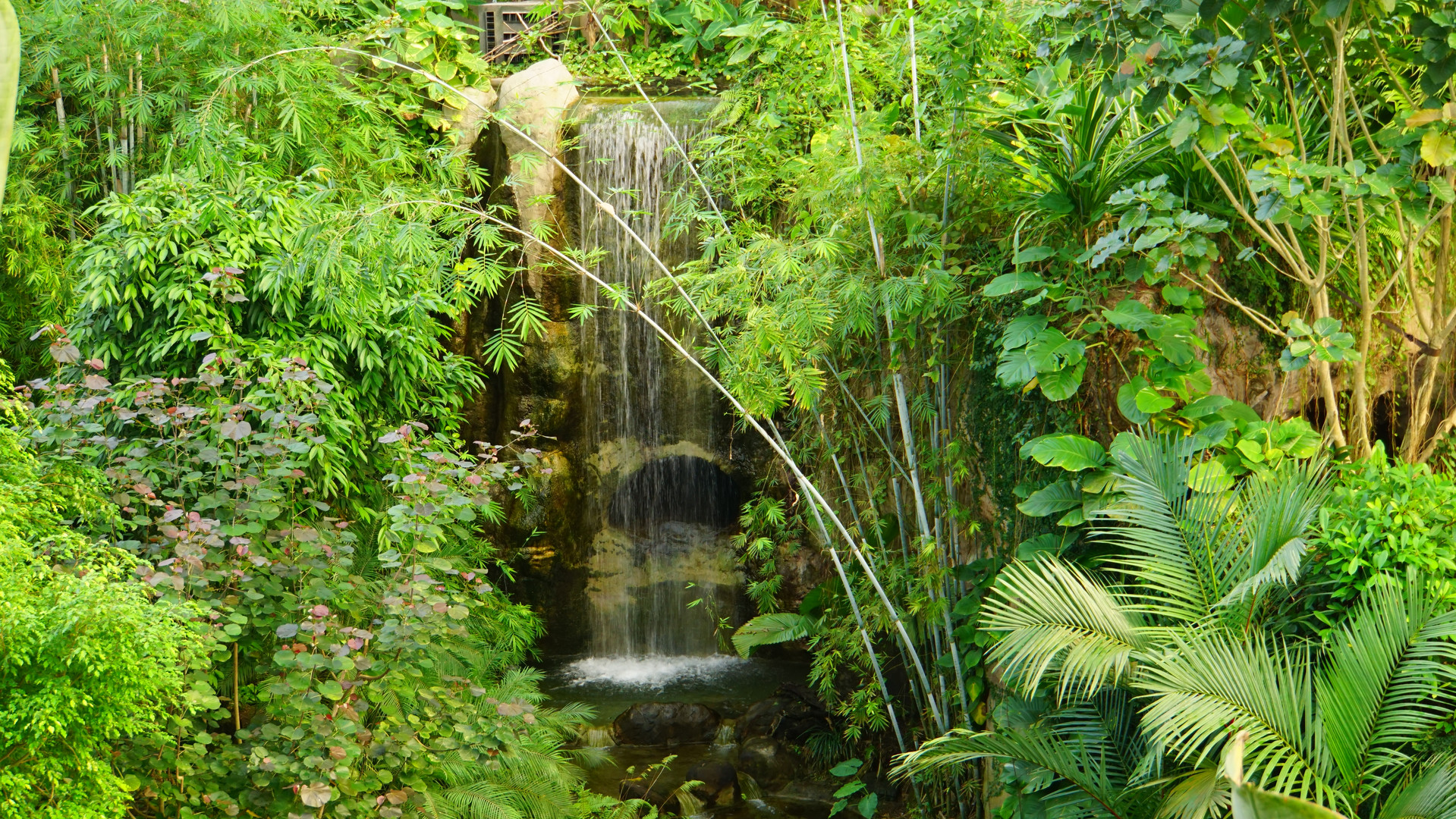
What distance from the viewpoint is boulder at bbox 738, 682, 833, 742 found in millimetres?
5766

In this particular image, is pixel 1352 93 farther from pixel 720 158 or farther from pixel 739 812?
pixel 739 812

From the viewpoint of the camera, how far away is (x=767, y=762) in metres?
5.63

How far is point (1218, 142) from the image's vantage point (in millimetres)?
3186

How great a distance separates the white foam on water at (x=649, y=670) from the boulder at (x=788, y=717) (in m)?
1.09

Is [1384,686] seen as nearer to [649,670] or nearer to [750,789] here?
[750,789]

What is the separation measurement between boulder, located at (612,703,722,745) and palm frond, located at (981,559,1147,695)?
3.17 meters

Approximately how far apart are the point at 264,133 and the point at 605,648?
13.7 feet

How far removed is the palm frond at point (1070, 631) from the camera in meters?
2.98

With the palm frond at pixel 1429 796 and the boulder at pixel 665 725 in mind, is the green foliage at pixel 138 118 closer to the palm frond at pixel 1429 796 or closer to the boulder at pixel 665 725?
the boulder at pixel 665 725

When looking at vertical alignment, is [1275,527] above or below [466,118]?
below

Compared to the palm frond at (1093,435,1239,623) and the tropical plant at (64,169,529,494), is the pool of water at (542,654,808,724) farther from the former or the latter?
the palm frond at (1093,435,1239,623)

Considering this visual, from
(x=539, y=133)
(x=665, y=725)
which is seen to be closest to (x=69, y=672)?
(x=665, y=725)

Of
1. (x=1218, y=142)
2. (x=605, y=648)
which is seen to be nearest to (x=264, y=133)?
(x=605, y=648)

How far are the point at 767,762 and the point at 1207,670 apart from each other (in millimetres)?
3305
